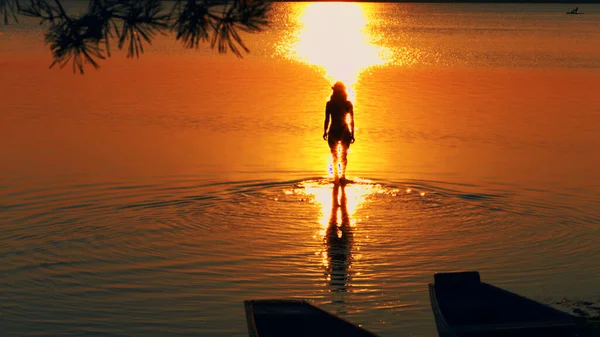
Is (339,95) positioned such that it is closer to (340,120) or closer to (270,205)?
(340,120)

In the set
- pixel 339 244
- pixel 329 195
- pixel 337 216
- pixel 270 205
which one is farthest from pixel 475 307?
pixel 329 195

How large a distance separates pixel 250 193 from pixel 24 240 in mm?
4964

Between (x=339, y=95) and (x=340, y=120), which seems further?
(x=340, y=120)

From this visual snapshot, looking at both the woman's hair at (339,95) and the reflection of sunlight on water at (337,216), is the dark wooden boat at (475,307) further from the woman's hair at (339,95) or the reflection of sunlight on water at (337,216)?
the woman's hair at (339,95)

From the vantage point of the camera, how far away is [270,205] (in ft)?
61.4

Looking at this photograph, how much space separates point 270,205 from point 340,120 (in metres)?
2.85

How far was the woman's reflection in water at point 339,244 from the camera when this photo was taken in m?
14.0

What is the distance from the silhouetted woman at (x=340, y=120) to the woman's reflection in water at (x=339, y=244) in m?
1.15

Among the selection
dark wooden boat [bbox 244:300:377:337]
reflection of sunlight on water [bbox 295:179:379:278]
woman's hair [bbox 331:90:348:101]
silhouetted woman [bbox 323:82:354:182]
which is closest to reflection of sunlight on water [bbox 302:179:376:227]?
reflection of sunlight on water [bbox 295:179:379:278]

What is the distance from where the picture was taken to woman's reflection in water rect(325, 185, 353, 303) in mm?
14031

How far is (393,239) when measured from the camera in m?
16.4

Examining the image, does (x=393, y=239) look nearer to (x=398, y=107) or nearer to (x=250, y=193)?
(x=250, y=193)

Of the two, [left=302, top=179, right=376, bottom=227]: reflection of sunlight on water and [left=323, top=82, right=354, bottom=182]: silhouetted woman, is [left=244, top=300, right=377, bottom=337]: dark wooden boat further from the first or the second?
[left=323, top=82, right=354, bottom=182]: silhouetted woman

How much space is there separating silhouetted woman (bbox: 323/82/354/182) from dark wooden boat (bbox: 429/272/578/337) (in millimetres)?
9643
